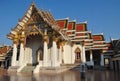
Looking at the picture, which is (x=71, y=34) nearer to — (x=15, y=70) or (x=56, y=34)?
(x=56, y=34)

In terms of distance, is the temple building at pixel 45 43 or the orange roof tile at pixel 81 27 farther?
the orange roof tile at pixel 81 27

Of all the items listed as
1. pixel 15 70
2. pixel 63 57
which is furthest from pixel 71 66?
pixel 15 70

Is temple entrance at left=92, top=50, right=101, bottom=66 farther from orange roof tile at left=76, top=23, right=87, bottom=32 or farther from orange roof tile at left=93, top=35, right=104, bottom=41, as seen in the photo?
orange roof tile at left=76, top=23, right=87, bottom=32

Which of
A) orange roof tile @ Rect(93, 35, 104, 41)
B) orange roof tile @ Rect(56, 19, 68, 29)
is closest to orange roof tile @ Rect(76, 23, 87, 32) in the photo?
orange roof tile @ Rect(56, 19, 68, 29)

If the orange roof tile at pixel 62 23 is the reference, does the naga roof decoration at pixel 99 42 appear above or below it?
below

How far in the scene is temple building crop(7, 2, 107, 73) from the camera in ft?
55.3

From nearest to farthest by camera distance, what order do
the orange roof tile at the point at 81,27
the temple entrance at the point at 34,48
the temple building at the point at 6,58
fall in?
the temple entrance at the point at 34,48 < the orange roof tile at the point at 81,27 < the temple building at the point at 6,58

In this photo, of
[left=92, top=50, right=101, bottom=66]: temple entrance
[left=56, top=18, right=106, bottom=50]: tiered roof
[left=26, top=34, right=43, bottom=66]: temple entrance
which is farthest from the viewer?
[left=92, top=50, right=101, bottom=66]: temple entrance

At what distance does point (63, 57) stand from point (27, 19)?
7102 mm

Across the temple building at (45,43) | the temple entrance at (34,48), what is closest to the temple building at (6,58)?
the temple building at (45,43)

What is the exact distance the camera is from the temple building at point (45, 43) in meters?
16.9

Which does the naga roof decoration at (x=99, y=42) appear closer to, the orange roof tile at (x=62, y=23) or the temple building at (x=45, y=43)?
the temple building at (x=45, y=43)

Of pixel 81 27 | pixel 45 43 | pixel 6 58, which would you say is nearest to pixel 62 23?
pixel 81 27

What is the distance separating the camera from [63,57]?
22031 mm
